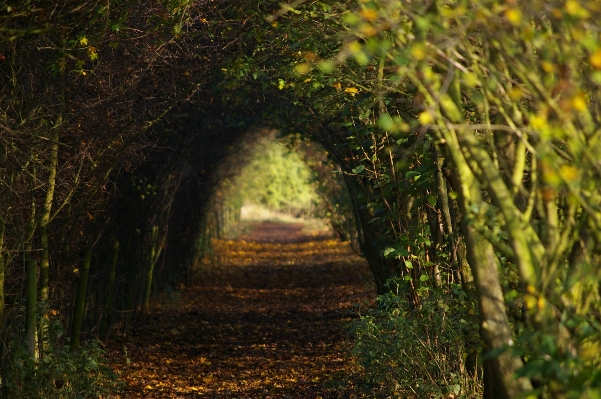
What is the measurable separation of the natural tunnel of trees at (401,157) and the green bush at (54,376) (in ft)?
0.15

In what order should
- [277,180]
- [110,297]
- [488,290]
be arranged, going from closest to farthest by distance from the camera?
1. [488,290]
2. [110,297]
3. [277,180]

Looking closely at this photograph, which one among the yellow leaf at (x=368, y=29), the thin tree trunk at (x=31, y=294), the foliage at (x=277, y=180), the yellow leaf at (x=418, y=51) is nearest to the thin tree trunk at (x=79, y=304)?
the thin tree trunk at (x=31, y=294)

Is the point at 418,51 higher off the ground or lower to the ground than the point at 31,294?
higher

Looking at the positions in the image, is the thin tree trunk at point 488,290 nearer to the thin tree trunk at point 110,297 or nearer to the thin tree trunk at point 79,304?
the thin tree trunk at point 79,304

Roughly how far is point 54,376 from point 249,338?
6442mm

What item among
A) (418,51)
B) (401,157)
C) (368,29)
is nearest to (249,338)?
(401,157)

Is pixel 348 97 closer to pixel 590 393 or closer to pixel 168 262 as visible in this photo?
pixel 590 393

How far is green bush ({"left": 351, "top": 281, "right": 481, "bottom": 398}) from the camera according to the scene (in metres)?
6.75

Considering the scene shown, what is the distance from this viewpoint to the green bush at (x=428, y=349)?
266 inches

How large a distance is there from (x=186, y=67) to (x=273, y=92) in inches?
137

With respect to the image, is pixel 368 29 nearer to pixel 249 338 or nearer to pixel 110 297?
pixel 110 297

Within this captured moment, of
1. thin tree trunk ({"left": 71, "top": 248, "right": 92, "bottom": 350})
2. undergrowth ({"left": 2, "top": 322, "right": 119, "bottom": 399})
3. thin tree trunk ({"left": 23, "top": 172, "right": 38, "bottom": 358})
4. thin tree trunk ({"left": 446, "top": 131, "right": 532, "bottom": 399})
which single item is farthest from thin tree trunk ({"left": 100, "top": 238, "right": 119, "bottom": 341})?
thin tree trunk ({"left": 446, "top": 131, "right": 532, "bottom": 399})

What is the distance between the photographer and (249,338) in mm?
13703

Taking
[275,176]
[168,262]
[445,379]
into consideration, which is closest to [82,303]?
[445,379]
